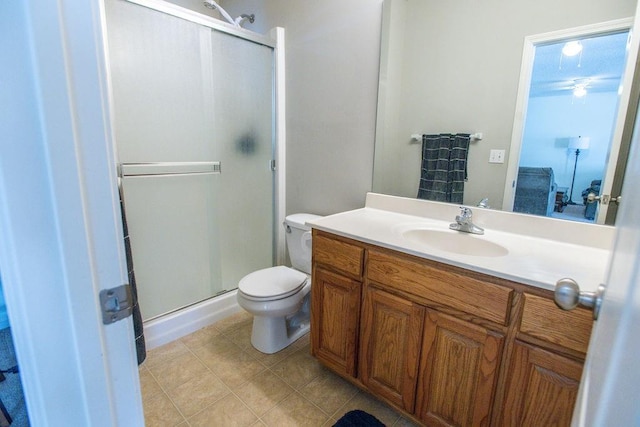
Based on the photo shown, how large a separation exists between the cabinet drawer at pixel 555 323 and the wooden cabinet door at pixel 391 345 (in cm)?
36

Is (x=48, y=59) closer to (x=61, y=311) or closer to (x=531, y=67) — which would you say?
(x=61, y=311)

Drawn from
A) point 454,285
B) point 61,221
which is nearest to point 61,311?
point 61,221

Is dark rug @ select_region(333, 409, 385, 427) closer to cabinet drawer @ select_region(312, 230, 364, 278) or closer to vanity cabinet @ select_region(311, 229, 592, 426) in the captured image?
vanity cabinet @ select_region(311, 229, 592, 426)

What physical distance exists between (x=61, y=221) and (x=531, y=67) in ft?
5.50

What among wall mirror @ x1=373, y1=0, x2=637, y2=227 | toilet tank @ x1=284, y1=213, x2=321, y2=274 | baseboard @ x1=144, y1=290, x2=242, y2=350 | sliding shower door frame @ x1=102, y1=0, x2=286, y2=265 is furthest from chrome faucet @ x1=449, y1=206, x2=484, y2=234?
baseboard @ x1=144, y1=290, x2=242, y2=350

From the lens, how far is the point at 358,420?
1.40 meters

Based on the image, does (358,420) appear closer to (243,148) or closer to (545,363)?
(545,363)

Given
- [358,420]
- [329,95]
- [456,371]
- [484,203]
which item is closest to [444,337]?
[456,371]

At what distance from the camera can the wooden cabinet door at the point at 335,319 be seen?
1.46 meters

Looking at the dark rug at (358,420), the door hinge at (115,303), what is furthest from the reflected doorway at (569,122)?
the door hinge at (115,303)

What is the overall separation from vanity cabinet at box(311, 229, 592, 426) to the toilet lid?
9.6 inches

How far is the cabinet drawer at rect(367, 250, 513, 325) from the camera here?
40.7 inches

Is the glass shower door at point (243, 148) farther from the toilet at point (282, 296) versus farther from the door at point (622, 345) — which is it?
the door at point (622, 345)

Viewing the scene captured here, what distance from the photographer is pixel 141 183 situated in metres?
1.79
